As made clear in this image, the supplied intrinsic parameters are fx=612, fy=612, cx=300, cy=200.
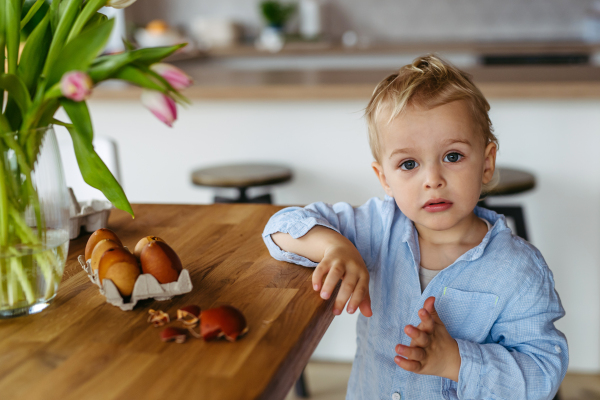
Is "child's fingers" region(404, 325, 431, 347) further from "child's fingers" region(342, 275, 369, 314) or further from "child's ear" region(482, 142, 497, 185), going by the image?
"child's ear" region(482, 142, 497, 185)

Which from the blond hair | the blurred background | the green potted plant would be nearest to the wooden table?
the blond hair

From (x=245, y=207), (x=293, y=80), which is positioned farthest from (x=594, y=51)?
(x=245, y=207)

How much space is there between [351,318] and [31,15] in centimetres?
171

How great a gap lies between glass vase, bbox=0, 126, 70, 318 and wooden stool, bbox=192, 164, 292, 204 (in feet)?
4.06

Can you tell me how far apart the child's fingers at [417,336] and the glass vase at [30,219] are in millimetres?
472

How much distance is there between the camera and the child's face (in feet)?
3.31

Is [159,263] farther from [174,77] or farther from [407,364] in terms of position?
[407,364]

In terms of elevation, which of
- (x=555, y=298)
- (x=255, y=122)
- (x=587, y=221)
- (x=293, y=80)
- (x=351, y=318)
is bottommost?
(x=351, y=318)

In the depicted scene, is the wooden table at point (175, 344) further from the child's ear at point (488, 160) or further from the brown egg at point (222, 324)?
the child's ear at point (488, 160)

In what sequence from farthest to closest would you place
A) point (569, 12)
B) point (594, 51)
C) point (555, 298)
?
point (569, 12) → point (594, 51) → point (555, 298)

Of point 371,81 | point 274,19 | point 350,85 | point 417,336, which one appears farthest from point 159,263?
point 274,19

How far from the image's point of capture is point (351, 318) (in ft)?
7.50

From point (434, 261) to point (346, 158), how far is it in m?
1.15

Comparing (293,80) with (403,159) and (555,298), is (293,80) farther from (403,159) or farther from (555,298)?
(555,298)
